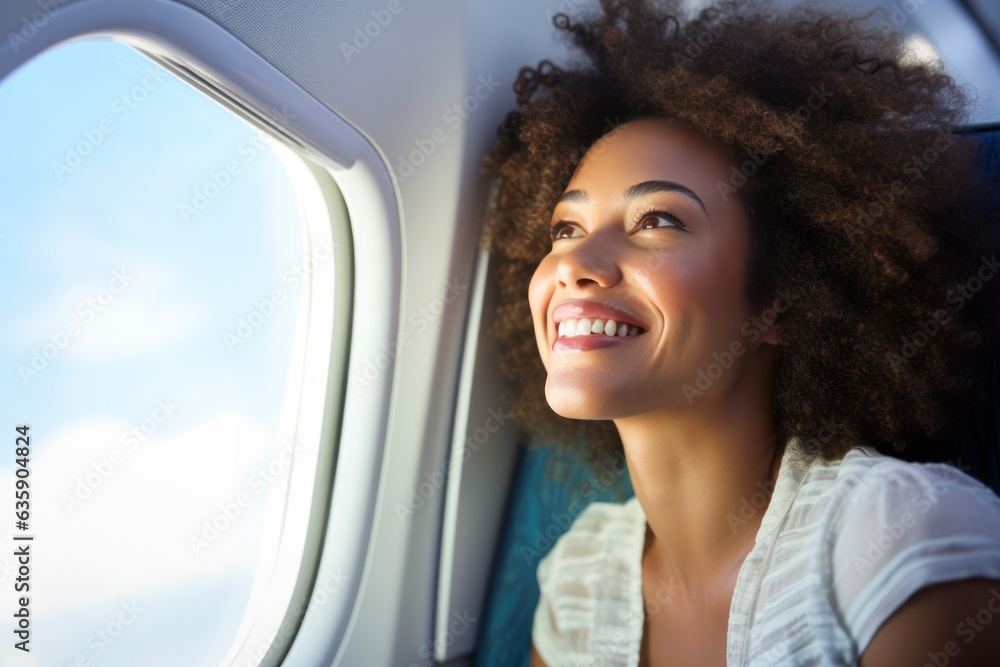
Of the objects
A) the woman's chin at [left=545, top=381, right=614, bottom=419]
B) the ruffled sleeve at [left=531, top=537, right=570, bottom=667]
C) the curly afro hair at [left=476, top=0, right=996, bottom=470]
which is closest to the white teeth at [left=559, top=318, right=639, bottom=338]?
the woman's chin at [left=545, top=381, right=614, bottom=419]

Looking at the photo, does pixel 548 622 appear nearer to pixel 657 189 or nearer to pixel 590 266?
pixel 590 266

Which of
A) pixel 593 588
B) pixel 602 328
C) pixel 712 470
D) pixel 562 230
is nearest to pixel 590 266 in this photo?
pixel 602 328

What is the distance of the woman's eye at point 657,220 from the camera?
150 cm

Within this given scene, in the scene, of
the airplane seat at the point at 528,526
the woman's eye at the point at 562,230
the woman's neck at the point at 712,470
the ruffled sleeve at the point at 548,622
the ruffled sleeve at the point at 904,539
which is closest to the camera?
the ruffled sleeve at the point at 904,539

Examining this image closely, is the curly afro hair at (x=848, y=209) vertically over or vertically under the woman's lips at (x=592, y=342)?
over

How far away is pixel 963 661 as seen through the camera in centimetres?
112

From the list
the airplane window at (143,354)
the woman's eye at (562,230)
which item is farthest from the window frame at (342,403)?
the woman's eye at (562,230)

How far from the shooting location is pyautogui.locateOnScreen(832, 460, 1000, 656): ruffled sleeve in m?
1.16

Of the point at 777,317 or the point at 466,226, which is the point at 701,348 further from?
the point at 466,226

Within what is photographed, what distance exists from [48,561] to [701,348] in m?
1.18

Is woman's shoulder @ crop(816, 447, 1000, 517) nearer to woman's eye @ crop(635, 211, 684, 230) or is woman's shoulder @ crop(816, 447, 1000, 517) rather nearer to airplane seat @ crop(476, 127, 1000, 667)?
woman's eye @ crop(635, 211, 684, 230)

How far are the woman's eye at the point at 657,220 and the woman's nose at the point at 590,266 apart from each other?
8 centimetres

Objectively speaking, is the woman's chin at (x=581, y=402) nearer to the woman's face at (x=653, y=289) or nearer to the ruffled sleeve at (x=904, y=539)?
the woman's face at (x=653, y=289)

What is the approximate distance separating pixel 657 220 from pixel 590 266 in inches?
6.8
